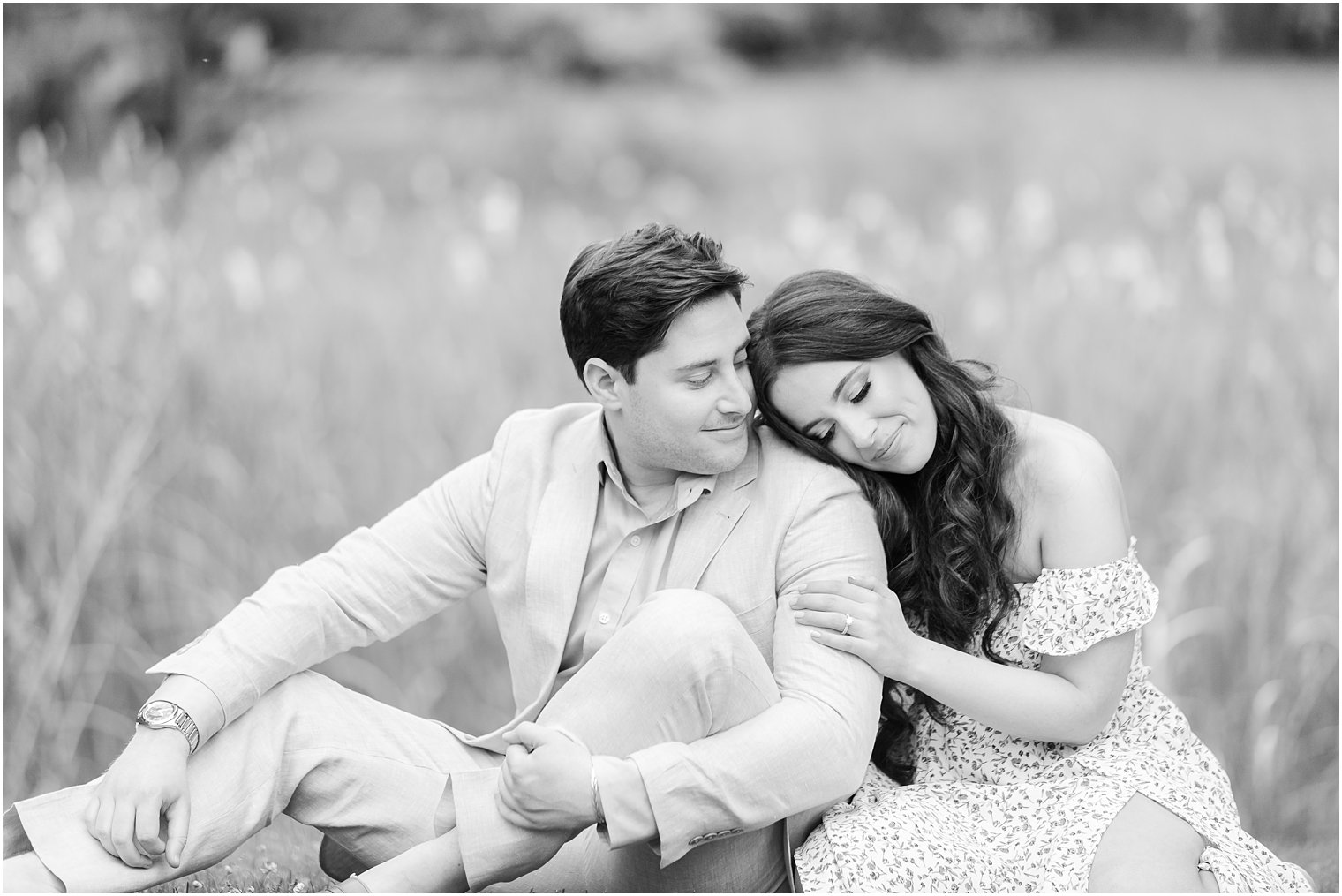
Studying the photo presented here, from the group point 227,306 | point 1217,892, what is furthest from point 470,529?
point 227,306

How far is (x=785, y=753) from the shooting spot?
1.95 meters

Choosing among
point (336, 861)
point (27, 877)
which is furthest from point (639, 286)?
point (27, 877)

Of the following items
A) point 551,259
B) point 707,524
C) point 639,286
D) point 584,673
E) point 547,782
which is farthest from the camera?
point 551,259

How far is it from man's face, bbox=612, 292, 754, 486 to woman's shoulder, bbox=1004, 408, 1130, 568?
523 mm

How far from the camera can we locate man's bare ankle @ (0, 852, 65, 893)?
6.31 ft

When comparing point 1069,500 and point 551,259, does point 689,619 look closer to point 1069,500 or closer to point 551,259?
point 1069,500

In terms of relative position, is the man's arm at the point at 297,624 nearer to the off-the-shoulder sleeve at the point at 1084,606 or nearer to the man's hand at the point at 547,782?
the man's hand at the point at 547,782

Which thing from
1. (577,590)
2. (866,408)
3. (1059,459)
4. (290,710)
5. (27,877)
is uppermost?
(866,408)

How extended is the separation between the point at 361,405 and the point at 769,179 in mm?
2483

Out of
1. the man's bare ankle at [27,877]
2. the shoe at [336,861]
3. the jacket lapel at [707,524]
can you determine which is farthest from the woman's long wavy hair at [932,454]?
the man's bare ankle at [27,877]

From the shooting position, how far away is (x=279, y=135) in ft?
16.0

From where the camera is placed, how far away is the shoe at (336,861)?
2297 mm

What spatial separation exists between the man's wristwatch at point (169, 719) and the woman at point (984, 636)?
3.35ft

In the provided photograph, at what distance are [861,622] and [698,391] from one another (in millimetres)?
477
